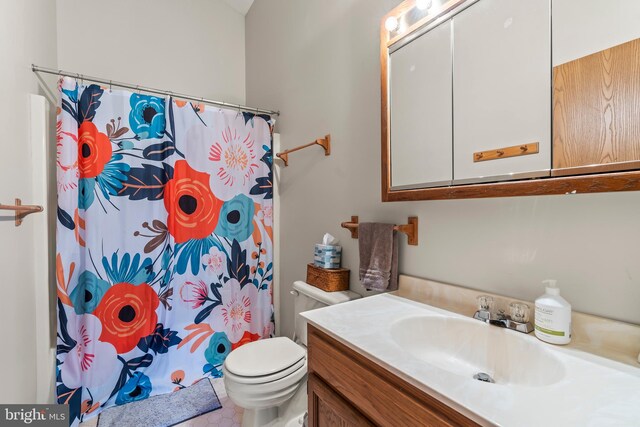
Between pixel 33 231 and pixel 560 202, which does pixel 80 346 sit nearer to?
pixel 33 231

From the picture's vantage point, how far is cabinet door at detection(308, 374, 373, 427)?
0.77 meters

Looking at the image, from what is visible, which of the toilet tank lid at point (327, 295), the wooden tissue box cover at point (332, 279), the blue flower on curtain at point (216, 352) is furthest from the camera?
the blue flower on curtain at point (216, 352)

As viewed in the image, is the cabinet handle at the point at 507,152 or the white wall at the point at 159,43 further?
the white wall at the point at 159,43

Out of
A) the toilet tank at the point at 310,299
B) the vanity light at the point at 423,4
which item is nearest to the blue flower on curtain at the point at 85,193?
the toilet tank at the point at 310,299

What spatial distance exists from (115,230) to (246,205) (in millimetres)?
820

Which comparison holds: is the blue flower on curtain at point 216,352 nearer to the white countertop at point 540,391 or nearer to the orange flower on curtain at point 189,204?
the orange flower on curtain at point 189,204

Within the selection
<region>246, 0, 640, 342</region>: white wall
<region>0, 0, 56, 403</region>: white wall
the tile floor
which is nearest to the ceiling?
<region>246, 0, 640, 342</region>: white wall

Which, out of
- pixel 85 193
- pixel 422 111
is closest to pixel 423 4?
pixel 422 111

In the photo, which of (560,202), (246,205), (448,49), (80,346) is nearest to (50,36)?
(246,205)

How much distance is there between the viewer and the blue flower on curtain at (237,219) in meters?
2.04

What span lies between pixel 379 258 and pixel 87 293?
1689 mm

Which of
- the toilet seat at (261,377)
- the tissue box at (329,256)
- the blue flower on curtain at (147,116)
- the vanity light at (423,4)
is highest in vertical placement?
the vanity light at (423,4)

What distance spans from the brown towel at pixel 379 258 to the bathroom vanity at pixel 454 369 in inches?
4.2

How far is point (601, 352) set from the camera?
0.71 meters
